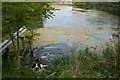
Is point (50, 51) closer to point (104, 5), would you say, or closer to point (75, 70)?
point (75, 70)

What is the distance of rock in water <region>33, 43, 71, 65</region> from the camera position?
5525mm

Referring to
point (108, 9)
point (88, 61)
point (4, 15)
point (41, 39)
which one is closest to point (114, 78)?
point (88, 61)

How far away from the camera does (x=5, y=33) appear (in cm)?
376

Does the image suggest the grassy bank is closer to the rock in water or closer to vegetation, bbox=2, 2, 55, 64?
vegetation, bbox=2, 2, 55, 64

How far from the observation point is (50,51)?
20.4 ft

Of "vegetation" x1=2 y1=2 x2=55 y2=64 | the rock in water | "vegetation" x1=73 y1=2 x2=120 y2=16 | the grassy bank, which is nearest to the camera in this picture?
"vegetation" x1=2 y1=2 x2=55 y2=64

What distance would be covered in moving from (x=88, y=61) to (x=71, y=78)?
37.2 inches

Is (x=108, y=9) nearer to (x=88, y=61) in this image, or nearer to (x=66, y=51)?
(x=66, y=51)

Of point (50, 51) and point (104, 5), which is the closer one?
point (50, 51)

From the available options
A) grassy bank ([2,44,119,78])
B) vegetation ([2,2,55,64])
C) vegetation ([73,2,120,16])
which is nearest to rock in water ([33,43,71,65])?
grassy bank ([2,44,119,78])

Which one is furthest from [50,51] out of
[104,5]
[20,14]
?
[104,5]

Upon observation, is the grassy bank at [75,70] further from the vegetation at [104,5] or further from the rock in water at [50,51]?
the vegetation at [104,5]

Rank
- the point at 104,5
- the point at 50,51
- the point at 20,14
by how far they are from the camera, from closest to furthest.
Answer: the point at 20,14 → the point at 50,51 → the point at 104,5

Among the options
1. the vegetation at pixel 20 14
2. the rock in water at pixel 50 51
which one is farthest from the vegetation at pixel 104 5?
the vegetation at pixel 20 14
